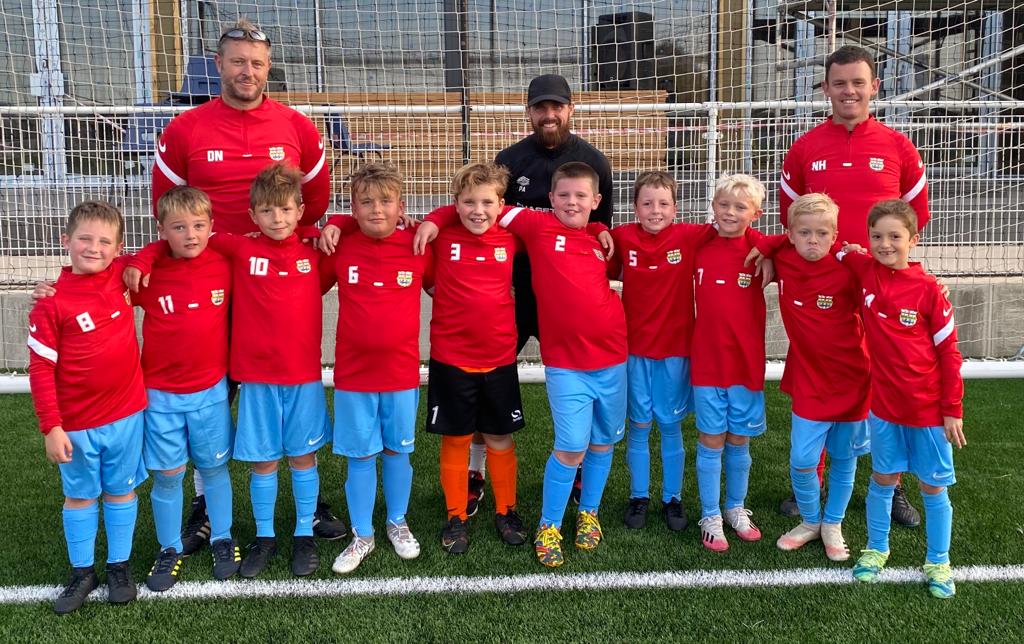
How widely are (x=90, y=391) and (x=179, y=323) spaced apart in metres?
0.38

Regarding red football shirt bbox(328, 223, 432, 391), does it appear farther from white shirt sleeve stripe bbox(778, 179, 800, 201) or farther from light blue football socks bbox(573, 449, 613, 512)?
white shirt sleeve stripe bbox(778, 179, 800, 201)

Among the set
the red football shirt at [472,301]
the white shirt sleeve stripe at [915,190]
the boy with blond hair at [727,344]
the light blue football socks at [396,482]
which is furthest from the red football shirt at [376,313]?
the white shirt sleeve stripe at [915,190]

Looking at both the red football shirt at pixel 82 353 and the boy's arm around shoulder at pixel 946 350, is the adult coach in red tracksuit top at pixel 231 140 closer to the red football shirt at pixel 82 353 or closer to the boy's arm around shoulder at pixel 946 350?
the red football shirt at pixel 82 353

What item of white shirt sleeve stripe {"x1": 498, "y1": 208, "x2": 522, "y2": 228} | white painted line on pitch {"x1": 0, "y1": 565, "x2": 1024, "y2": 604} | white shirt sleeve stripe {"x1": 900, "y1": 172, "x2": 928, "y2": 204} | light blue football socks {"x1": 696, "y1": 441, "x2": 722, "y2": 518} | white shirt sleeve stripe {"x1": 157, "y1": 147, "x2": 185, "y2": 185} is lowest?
white painted line on pitch {"x1": 0, "y1": 565, "x2": 1024, "y2": 604}

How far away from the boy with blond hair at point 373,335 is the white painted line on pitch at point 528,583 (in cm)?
18

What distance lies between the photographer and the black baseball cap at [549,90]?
10.8 ft

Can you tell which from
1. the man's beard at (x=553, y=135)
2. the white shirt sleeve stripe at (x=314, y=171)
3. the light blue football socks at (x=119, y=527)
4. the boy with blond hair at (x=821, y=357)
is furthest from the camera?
the man's beard at (x=553, y=135)

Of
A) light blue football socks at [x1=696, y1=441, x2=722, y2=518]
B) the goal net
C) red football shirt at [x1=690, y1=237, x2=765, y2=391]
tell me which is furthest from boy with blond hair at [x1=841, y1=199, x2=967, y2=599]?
the goal net

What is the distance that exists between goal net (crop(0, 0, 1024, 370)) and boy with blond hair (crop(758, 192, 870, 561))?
2957mm

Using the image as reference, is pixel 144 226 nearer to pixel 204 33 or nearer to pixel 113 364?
pixel 204 33

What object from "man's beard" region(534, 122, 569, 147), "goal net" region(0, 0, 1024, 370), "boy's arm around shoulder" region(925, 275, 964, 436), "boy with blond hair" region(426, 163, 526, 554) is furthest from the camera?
"goal net" region(0, 0, 1024, 370)

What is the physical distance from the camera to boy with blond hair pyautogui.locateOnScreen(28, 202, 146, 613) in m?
2.44

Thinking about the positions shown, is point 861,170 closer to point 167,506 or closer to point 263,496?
point 263,496

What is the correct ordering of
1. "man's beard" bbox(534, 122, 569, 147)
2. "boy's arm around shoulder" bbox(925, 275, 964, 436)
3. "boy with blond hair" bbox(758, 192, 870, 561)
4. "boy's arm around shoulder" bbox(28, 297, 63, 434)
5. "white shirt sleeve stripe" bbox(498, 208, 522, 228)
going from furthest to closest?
"man's beard" bbox(534, 122, 569, 147) → "white shirt sleeve stripe" bbox(498, 208, 522, 228) → "boy with blond hair" bbox(758, 192, 870, 561) → "boy's arm around shoulder" bbox(925, 275, 964, 436) → "boy's arm around shoulder" bbox(28, 297, 63, 434)
